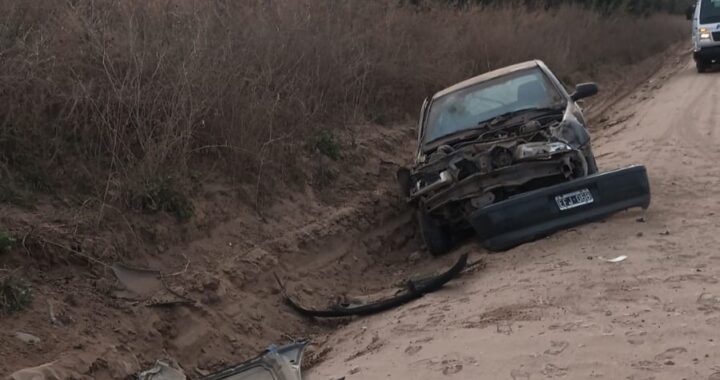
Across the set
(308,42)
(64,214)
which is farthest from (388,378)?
(308,42)

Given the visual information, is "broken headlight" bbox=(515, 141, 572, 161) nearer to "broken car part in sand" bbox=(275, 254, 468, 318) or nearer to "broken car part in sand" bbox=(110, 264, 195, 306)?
"broken car part in sand" bbox=(275, 254, 468, 318)

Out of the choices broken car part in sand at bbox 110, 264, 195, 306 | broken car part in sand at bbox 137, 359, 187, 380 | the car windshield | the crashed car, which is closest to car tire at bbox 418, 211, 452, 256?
the crashed car

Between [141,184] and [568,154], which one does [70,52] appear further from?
[568,154]

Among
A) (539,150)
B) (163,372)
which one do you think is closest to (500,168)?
(539,150)

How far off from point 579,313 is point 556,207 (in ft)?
7.79

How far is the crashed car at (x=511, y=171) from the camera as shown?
8.61 m

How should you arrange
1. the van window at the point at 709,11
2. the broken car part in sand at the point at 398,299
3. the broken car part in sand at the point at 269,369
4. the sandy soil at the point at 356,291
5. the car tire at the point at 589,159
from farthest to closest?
the van window at the point at 709,11 < the car tire at the point at 589,159 < the broken car part in sand at the point at 398,299 < the broken car part in sand at the point at 269,369 < the sandy soil at the point at 356,291

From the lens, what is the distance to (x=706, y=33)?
2397cm

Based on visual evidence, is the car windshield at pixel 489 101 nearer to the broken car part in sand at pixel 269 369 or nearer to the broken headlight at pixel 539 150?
the broken headlight at pixel 539 150

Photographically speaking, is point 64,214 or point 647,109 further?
point 647,109

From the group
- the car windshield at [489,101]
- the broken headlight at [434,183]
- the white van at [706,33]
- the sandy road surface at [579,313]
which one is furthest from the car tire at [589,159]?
the white van at [706,33]

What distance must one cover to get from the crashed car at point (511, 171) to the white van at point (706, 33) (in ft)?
49.3

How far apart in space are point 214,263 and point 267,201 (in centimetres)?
168

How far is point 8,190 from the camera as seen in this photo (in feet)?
25.9
